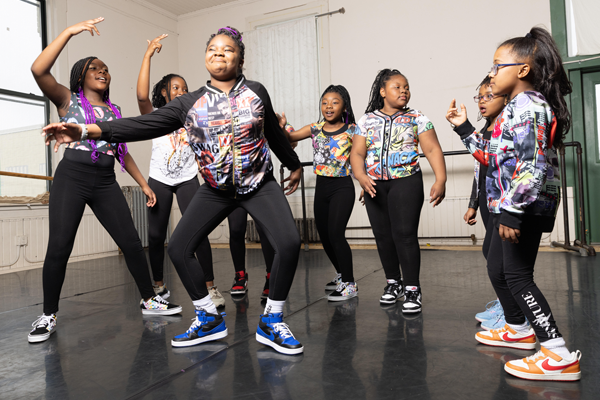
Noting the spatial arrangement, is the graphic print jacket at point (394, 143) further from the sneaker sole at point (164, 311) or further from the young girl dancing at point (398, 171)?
the sneaker sole at point (164, 311)

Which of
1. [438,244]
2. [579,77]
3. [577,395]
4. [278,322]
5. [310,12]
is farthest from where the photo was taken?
[310,12]

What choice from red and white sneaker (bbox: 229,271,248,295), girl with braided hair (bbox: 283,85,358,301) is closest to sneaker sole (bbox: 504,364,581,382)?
girl with braided hair (bbox: 283,85,358,301)

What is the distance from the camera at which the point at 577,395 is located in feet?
4.04

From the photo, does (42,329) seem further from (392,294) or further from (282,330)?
(392,294)

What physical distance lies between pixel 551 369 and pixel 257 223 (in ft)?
3.67

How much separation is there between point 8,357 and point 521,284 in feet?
6.46

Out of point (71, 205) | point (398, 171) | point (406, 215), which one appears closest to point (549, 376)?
point (406, 215)

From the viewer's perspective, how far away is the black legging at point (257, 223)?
1678 millimetres

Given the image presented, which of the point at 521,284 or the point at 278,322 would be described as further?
the point at 278,322

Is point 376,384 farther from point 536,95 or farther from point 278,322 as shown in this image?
point 536,95

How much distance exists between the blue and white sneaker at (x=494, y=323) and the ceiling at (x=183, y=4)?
6158 mm

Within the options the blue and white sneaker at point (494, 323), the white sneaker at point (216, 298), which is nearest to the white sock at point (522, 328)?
the blue and white sneaker at point (494, 323)

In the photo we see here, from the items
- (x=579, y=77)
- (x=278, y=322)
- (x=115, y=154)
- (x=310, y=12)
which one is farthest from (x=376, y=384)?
(x=310, y=12)

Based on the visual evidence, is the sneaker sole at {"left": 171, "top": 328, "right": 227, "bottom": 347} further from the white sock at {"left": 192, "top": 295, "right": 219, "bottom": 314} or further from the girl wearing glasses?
the girl wearing glasses
